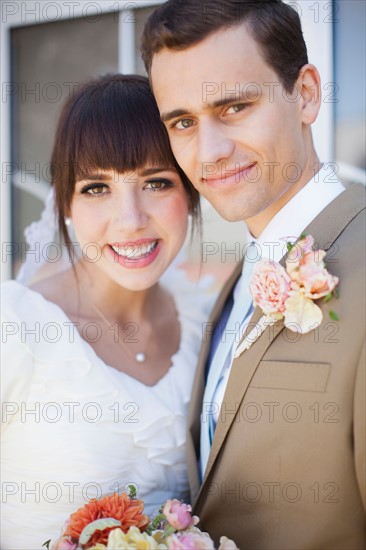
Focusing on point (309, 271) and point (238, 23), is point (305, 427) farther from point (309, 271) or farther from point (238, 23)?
point (238, 23)

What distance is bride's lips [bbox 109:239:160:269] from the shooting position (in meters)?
2.17

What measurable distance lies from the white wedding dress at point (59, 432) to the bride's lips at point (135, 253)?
308 mm

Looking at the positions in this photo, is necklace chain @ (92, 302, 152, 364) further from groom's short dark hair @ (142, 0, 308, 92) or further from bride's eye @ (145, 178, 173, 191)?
groom's short dark hair @ (142, 0, 308, 92)

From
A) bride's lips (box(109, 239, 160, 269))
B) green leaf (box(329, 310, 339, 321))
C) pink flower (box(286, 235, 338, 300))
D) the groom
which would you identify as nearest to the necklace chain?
bride's lips (box(109, 239, 160, 269))

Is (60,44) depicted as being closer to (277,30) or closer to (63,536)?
(277,30)

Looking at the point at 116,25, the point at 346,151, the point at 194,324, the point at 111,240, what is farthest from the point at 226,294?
the point at 116,25

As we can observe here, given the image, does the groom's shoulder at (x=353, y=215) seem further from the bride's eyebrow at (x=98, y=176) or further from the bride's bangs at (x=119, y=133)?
the bride's eyebrow at (x=98, y=176)

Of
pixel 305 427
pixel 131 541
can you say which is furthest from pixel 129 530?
pixel 305 427

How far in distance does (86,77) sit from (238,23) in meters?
1.98

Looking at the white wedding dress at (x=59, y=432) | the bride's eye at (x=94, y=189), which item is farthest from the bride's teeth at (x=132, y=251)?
the white wedding dress at (x=59, y=432)

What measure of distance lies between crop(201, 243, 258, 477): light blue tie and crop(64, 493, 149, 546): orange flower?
473 mm

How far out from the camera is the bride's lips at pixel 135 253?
217 centimetres

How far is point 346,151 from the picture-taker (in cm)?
310

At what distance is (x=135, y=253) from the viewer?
2.19 meters
